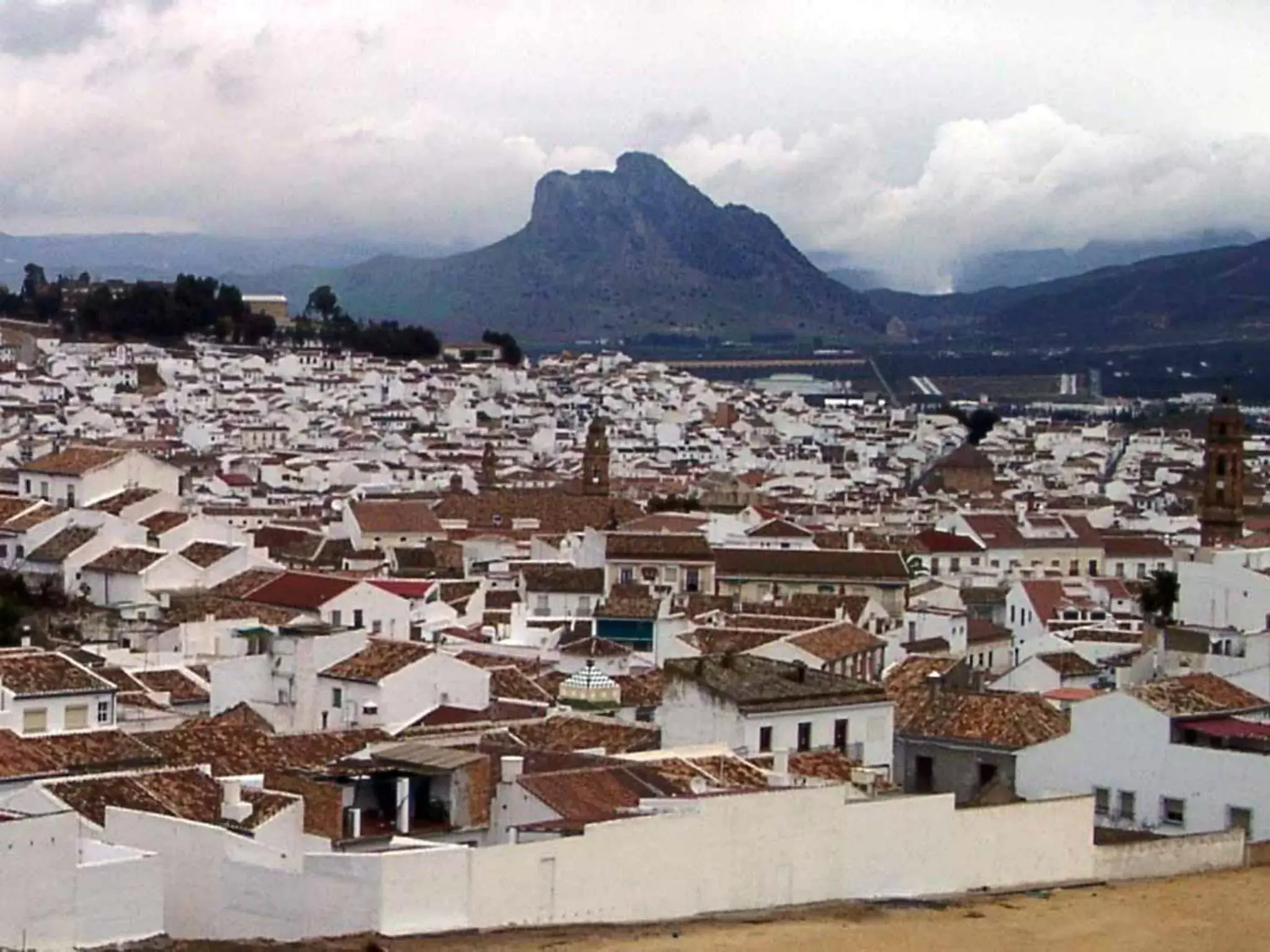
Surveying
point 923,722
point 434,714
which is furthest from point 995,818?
point 434,714

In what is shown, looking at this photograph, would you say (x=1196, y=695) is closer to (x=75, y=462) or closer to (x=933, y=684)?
(x=933, y=684)

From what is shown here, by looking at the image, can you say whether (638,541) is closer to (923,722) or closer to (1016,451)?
(923,722)

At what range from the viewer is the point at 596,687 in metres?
32.9

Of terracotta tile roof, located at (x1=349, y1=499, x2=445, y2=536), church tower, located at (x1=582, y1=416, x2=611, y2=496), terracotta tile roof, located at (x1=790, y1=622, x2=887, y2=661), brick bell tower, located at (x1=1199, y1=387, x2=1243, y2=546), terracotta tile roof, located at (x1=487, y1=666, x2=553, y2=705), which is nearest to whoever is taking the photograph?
terracotta tile roof, located at (x1=487, y1=666, x2=553, y2=705)

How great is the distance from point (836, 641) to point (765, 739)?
30.8 feet

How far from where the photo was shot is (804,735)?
1193 inches

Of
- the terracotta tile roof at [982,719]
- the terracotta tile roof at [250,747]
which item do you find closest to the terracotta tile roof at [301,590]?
the terracotta tile roof at [982,719]

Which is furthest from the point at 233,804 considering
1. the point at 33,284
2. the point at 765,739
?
the point at 33,284

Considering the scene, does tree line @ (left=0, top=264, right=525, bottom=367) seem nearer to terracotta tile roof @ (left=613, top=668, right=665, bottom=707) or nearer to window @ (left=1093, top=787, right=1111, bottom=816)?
terracotta tile roof @ (left=613, top=668, right=665, bottom=707)

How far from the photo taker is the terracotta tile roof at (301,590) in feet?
136

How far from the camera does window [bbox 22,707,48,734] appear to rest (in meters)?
30.0

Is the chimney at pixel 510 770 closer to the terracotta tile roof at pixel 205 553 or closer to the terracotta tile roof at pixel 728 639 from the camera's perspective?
the terracotta tile roof at pixel 728 639

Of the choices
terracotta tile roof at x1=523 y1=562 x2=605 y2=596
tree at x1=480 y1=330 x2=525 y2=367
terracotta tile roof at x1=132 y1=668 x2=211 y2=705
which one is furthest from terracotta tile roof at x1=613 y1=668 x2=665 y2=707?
tree at x1=480 y1=330 x2=525 y2=367

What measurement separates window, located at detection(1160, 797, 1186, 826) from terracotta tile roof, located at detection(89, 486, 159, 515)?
26.7 m
